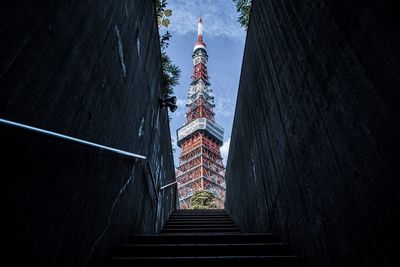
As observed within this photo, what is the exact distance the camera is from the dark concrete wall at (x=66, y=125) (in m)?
1.03

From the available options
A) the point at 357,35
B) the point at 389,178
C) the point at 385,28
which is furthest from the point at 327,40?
the point at 389,178

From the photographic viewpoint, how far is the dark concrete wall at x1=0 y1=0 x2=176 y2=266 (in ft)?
3.38

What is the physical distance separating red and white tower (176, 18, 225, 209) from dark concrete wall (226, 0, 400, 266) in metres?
30.0

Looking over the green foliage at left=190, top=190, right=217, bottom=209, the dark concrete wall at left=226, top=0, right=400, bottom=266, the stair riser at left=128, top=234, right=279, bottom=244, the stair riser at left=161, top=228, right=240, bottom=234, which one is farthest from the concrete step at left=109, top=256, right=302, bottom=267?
the green foliage at left=190, top=190, right=217, bottom=209

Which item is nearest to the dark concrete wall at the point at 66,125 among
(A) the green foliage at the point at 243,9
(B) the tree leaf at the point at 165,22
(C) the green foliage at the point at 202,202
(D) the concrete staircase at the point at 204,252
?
(D) the concrete staircase at the point at 204,252

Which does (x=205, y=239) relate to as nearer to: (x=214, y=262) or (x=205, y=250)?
(x=205, y=250)

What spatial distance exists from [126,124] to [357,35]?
215cm

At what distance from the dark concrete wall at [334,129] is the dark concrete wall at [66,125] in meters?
1.49

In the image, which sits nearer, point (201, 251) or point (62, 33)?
point (62, 33)

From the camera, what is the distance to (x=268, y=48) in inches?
121

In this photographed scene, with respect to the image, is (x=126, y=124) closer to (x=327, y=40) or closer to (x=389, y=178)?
(x=327, y=40)

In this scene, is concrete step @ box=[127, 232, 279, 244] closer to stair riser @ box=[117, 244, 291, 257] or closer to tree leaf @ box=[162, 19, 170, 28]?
stair riser @ box=[117, 244, 291, 257]

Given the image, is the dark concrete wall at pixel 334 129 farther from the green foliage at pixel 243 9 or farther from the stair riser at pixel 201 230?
the green foliage at pixel 243 9

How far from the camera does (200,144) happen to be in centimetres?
4106
